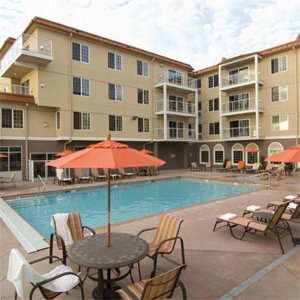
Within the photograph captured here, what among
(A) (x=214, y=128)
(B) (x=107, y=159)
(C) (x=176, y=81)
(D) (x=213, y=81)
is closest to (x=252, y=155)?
(A) (x=214, y=128)

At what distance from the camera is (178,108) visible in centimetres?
2809

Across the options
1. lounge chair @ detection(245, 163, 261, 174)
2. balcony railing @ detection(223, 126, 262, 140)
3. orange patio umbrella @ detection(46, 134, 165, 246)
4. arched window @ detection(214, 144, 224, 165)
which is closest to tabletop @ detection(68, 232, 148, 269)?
orange patio umbrella @ detection(46, 134, 165, 246)

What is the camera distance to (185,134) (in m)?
27.8

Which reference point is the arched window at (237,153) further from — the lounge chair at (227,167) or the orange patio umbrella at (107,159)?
the orange patio umbrella at (107,159)

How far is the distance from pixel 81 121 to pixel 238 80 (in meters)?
16.2

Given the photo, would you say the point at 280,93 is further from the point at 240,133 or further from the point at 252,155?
the point at 252,155

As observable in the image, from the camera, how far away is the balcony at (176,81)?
26616 mm

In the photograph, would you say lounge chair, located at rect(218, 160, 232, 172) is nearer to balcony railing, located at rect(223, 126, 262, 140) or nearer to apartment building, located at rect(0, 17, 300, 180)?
apartment building, located at rect(0, 17, 300, 180)

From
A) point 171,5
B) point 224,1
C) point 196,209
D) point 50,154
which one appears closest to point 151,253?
point 196,209

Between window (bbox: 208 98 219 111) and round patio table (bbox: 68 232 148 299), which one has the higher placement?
window (bbox: 208 98 219 111)

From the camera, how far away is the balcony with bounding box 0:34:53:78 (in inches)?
717

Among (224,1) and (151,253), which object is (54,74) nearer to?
(224,1)

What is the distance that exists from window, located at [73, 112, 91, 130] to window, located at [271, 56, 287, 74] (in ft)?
59.1

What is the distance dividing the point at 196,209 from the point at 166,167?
18.6 metres
